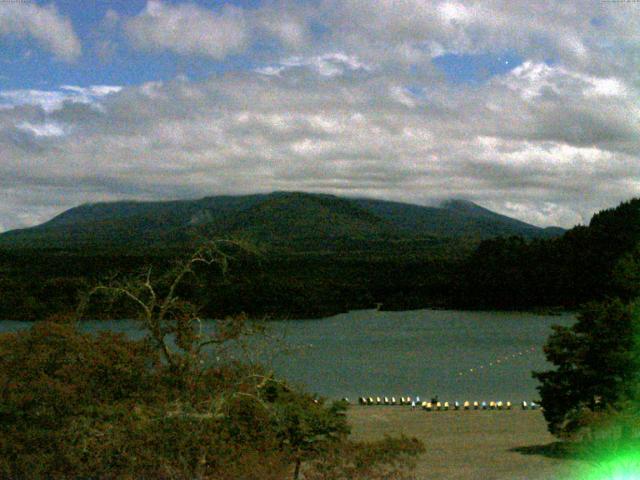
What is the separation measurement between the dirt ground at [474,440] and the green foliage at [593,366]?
3.29ft

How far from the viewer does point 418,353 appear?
4891cm

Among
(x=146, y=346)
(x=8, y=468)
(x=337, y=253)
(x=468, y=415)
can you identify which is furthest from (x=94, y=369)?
(x=337, y=253)

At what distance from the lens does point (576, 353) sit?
15711 millimetres

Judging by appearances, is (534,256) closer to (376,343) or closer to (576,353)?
(376,343)

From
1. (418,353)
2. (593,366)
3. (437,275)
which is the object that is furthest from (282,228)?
(593,366)

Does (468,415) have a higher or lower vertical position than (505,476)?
lower

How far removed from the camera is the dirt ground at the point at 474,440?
13469mm

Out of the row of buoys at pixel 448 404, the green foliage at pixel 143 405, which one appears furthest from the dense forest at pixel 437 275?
the green foliage at pixel 143 405

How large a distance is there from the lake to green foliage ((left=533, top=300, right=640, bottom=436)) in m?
8.97

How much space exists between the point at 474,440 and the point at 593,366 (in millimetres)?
4531

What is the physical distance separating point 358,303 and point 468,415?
42.6m

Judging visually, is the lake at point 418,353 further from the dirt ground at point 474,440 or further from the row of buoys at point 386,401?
the dirt ground at point 474,440

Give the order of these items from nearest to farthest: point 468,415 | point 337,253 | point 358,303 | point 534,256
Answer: point 468,415, point 358,303, point 534,256, point 337,253

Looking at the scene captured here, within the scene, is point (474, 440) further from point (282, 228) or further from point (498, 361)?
point (282, 228)
